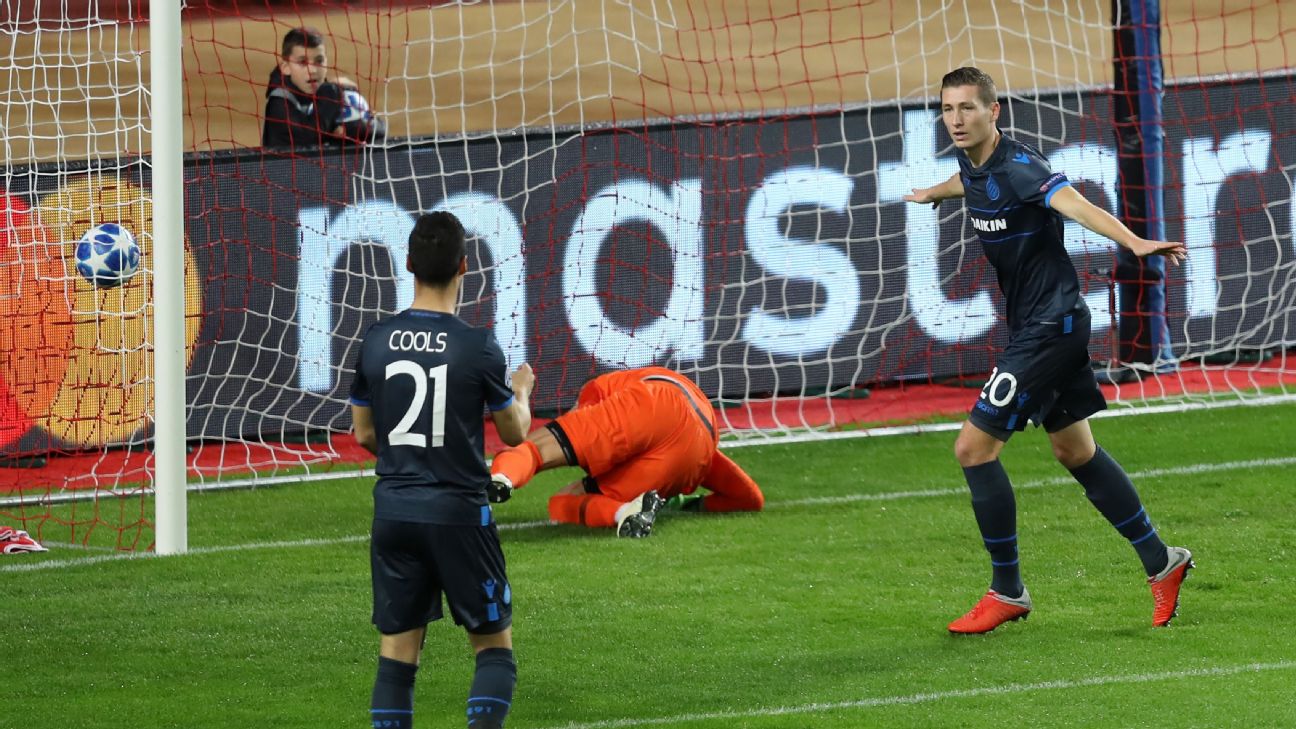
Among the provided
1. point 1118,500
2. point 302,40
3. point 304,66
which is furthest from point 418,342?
point 302,40

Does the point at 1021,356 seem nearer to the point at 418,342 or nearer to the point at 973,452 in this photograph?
the point at 973,452

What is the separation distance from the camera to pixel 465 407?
439 cm

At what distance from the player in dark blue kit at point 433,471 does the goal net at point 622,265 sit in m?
4.72

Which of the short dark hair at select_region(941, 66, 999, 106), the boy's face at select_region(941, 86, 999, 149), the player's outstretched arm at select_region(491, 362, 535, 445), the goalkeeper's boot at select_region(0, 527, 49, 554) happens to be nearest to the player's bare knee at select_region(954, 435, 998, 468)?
the boy's face at select_region(941, 86, 999, 149)

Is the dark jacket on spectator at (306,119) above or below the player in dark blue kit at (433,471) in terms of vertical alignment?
above

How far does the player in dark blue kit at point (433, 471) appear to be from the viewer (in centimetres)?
437

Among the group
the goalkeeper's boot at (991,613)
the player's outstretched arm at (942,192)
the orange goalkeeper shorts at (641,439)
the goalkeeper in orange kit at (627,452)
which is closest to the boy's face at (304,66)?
the goalkeeper in orange kit at (627,452)

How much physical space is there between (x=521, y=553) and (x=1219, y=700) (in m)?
3.24

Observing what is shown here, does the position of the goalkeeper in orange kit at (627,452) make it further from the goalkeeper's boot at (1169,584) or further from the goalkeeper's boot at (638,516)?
the goalkeeper's boot at (1169,584)

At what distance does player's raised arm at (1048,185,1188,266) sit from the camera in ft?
17.3

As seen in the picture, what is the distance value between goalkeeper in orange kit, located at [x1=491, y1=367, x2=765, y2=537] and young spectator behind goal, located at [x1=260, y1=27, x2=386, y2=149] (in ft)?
9.12

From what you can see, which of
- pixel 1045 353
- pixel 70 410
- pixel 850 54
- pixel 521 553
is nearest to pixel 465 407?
pixel 1045 353

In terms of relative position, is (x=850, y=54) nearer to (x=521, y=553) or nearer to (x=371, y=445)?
(x=521, y=553)

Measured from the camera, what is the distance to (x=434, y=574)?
4.47m
